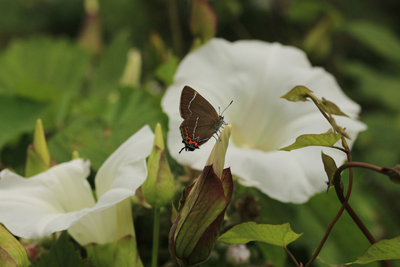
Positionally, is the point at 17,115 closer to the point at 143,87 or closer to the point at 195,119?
the point at 143,87

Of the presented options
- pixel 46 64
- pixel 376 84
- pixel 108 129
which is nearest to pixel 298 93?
pixel 108 129

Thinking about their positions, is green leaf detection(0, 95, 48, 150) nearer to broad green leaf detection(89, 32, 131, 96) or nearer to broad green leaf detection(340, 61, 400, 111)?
broad green leaf detection(89, 32, 131, 96)

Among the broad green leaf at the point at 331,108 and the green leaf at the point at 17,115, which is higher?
the broad green leaf at the point at 331,108

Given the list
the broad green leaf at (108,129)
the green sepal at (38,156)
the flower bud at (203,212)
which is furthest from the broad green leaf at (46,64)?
the flower bud at (203,212)

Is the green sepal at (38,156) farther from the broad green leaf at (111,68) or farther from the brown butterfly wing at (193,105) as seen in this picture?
the broad green leaf at (111,68)

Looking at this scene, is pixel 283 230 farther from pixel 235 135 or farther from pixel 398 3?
pixel 398 3

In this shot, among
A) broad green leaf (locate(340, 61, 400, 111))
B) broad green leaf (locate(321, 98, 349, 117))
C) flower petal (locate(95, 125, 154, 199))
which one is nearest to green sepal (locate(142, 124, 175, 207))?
flower petal (locate(95, 125, 154, 199))

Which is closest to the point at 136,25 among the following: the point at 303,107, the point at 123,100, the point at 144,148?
the point at 123,100
